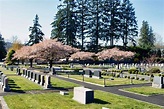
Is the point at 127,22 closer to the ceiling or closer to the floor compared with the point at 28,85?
closer to the ceiling

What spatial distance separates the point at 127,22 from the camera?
7062 centimetres

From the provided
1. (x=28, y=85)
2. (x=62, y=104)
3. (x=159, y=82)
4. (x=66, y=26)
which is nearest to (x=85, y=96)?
(x=62, y=104)

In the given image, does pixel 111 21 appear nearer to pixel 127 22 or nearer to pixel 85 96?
pixel 127 22

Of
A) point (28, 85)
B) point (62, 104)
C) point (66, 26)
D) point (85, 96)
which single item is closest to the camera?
point (62, 104)

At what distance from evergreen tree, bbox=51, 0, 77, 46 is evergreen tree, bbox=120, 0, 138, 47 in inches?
672

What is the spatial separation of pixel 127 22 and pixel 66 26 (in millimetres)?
22509

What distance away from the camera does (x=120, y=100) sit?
12578 millimetres

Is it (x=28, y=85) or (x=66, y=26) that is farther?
(x=66, y=26)

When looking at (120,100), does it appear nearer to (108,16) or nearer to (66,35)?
(66,35)

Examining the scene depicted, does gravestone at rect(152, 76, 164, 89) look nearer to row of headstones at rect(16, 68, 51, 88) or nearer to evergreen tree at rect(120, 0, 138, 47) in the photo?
row of headstones at rect(16, 68, 51, 88)

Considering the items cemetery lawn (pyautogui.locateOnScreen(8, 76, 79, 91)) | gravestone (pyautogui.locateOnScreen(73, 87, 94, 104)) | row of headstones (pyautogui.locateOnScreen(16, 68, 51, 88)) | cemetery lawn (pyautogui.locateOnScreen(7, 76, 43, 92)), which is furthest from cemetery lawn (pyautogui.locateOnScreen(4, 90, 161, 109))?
row of headstones (pyautogui.locateOnScreen(16, 68, 51, 88))

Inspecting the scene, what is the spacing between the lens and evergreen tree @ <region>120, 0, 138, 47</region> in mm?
68750

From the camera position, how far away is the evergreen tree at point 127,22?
226ft

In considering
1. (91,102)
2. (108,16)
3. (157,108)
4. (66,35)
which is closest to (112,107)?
(91,102)
